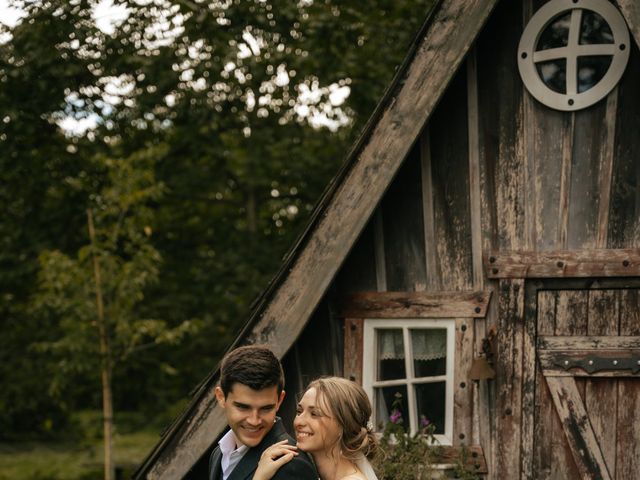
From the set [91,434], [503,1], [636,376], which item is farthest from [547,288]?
[91,434]

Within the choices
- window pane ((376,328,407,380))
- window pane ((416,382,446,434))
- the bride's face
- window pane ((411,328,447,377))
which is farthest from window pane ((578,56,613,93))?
the bride's face

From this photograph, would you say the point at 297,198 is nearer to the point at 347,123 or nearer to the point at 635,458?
the point at 347,123

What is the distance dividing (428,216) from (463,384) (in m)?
1.05

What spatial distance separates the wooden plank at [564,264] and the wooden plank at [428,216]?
13.0 inches

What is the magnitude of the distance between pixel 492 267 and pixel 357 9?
258 inches

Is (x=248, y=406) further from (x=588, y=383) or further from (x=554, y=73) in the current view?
(x=554, y=73)

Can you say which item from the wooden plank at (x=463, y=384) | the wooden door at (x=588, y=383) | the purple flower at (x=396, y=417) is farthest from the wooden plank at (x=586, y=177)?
the purple flower at (x=396, y=417)

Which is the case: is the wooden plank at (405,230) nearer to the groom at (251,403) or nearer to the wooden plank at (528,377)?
the wooden plank at (528,377)

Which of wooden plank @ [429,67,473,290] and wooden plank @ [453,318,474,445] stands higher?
wooden plank @ [429,67,473,290]

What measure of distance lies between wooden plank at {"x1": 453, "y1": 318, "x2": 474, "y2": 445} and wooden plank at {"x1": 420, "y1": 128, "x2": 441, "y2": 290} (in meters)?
0.32

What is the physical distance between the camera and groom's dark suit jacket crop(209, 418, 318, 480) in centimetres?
331

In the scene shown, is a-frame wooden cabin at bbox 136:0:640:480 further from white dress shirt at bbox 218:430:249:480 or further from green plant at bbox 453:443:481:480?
white dress shirt at bbox 218:430:249:480

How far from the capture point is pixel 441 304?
226 inches

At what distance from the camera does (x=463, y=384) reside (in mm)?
5730
